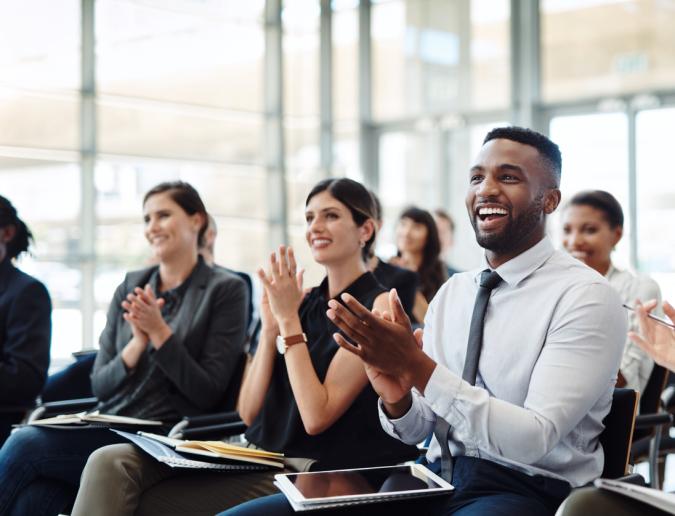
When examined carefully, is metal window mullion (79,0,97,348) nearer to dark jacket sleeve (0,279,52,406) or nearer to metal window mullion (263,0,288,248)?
→ metal window mullion (263,0,288,248)

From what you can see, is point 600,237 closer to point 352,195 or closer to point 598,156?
point 352,195

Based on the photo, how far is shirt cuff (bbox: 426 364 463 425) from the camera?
1.82m

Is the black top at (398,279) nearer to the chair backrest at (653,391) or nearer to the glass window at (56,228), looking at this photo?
the chair backrest at (653,391)

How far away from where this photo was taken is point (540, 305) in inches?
78.3

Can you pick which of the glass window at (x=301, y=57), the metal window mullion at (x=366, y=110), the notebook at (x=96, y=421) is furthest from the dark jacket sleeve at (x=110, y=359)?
the metal window mullion at (x=366, y=110)

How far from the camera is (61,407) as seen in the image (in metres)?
3.44

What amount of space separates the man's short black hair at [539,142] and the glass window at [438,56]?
7374 mm

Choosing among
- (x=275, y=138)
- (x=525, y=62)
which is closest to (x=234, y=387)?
(x=275, y=138)

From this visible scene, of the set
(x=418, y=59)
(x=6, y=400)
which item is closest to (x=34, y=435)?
(x=6, y=400)

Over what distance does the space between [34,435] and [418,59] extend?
7757mm

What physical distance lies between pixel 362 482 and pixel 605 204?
2060 mm

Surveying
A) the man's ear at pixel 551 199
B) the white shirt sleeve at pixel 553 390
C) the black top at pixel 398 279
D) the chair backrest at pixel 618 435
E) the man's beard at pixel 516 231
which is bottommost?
the chair backrest at pixel 618 435

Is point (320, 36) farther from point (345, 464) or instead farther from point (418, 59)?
point (345, 464)

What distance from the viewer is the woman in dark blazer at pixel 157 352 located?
2.92m
